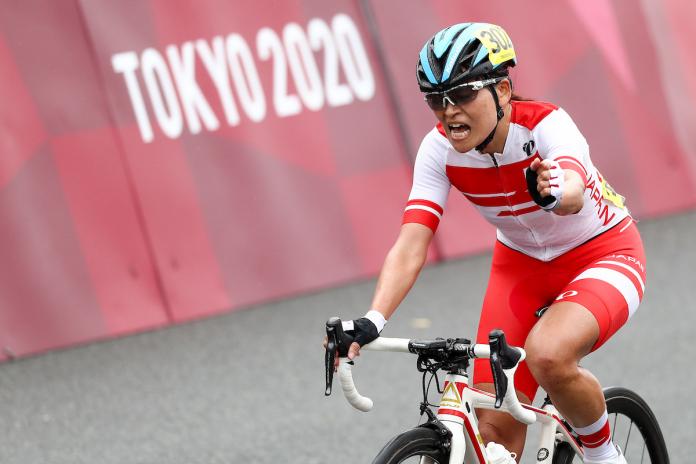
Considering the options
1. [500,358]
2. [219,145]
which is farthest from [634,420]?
[219,145]

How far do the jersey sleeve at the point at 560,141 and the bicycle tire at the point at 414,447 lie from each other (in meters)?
1.03

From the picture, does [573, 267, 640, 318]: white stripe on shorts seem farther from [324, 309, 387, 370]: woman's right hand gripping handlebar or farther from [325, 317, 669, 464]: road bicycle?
[324, 309, 387, 370]: woman's right hand gripping handlebar

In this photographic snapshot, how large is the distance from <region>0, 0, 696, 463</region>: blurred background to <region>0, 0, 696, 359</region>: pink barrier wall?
0.05 feet

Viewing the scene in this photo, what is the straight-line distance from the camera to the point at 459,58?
428 centimetres

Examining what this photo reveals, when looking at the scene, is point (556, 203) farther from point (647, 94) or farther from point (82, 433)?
point (647, 94)

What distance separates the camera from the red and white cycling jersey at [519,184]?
4574 millimetres

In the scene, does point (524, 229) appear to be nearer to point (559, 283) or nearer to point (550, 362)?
point (559, 283)

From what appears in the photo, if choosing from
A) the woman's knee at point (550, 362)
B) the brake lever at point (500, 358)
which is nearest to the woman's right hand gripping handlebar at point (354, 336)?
the brake lever at point (500, 358)

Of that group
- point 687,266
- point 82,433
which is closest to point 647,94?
point 687,266

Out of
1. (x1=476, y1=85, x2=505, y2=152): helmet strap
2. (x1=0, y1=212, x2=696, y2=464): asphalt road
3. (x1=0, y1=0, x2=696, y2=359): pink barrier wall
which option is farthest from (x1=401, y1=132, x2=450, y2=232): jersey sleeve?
(x1=0, y1=0, x2=696, y2=359): pink barrier wall

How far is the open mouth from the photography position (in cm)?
435

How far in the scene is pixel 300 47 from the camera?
31.7 feet

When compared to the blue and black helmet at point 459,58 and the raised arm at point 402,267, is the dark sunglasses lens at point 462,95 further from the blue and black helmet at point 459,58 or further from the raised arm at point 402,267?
the raised arm at point 402,267

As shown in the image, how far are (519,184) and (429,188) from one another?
328mm
